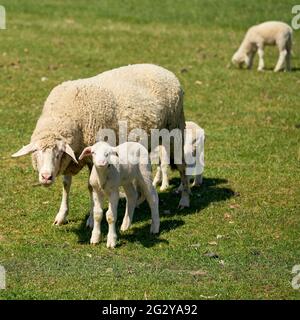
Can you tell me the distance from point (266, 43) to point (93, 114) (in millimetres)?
12218

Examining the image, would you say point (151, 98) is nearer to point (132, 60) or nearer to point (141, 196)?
point (141, 196)

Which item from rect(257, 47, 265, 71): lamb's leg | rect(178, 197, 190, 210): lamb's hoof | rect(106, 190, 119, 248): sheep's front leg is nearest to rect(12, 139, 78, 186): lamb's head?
rect(106, 190, 119, 248): sheep's front leg

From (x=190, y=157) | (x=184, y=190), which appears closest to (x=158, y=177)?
(x=190, y=157)

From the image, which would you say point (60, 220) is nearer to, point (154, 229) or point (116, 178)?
point (154, 229)

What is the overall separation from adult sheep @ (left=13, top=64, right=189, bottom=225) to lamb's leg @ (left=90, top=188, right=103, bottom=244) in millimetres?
516

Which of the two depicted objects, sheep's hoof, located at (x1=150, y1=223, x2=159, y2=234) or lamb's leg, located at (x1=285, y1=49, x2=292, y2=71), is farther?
lamb's leg, located at (x1=285, y1=49, x2=292, y2=71)

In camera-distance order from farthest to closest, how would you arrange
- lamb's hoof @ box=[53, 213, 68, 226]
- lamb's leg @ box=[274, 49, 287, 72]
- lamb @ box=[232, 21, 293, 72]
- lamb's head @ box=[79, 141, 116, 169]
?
lamb @ box=[232, 21, 293, 72] < lamb's leg @ box=[274, 49, 287, 72] < lamb's hoof @ box=[53, 213, 68, 226] < lamb's head @ box=[79, 141, 116, 169]

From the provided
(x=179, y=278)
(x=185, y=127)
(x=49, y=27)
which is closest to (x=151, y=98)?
(x=185, y=127)

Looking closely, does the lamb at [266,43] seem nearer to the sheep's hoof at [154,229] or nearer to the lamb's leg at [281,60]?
the lamb's leg at [281,60]

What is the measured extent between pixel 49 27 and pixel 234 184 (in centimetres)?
1420

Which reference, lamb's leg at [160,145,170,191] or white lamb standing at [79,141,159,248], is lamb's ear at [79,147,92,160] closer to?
white lamb standing at [79,141,159,248]

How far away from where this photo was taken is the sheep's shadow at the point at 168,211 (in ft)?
32.8

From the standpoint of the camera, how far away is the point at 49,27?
25031mm

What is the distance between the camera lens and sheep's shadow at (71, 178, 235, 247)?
9.98m
